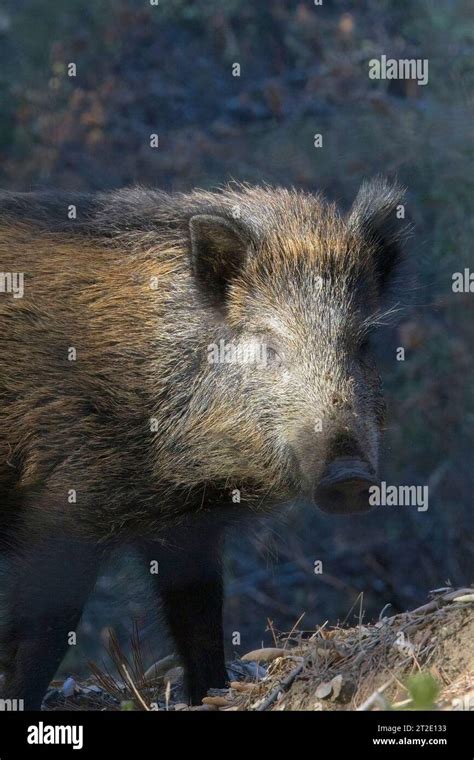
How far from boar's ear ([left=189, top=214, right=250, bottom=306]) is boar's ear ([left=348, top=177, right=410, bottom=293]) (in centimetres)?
62

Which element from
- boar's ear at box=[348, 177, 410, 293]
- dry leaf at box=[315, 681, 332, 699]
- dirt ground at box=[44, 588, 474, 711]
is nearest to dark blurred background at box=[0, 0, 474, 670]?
boar's ear at box=[348, 177, 410, 293]

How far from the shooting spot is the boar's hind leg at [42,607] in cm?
592

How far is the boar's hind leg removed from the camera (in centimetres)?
592

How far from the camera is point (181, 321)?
6.20 meters

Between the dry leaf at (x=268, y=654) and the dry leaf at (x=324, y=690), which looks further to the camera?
the dry leaf at (x=268, y=654)

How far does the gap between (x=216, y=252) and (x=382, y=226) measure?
0.91 metres

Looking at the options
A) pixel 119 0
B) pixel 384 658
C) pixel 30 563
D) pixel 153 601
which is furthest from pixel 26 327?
pixel 119 0

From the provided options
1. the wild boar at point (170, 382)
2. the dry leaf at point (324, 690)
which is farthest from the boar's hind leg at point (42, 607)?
the dry leaf at point (324, 690)

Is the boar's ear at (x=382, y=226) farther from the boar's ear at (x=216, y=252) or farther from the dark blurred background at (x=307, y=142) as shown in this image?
the dark blurred background at (x=307, y=142)

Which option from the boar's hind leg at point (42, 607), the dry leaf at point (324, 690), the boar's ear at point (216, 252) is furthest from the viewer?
the boar's ear at point (216, 252)

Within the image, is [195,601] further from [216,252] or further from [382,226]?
[382,226]

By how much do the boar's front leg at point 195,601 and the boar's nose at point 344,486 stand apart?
1233 millimetres

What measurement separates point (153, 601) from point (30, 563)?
0.93m
